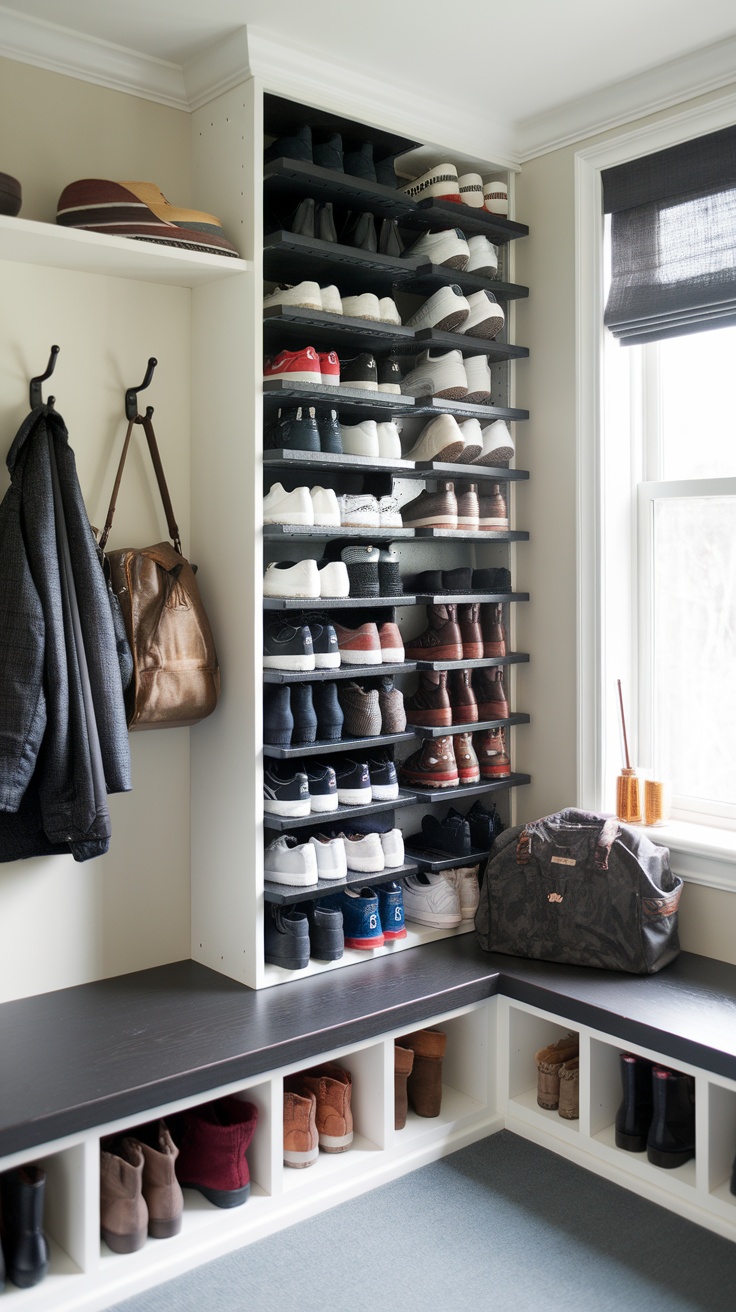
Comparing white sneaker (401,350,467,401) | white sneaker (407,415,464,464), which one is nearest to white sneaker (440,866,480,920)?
white sneaker (407,415,464,464)

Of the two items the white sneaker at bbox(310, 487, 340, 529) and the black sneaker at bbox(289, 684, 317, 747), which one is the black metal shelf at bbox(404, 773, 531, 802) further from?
the white sneaker at bbox(310, 487, 340, 529)

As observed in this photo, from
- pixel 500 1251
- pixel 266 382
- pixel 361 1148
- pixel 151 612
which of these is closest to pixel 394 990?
pixel 361 1148

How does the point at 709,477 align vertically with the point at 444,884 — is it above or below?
above

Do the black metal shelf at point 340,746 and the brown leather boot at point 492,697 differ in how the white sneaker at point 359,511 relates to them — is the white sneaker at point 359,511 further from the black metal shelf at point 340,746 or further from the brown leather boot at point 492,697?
the brown leather boot at point 492,697

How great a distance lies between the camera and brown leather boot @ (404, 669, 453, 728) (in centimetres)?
286

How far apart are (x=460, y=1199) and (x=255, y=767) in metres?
1.03

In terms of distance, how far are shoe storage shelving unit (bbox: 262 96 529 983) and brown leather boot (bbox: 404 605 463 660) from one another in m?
0.04

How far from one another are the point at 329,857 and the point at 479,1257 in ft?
2.95

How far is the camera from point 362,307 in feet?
8.73

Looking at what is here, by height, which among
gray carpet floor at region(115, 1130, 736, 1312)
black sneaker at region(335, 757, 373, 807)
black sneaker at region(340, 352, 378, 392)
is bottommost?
gray carpet floor at region(115, 1130, 736, 1312)

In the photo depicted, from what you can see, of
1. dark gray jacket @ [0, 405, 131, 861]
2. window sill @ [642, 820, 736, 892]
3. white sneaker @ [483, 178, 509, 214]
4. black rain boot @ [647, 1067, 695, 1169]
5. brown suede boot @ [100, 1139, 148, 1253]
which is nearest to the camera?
brown suede boot @ [100, 1139, 148, 1253]

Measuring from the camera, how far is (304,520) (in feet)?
8.28

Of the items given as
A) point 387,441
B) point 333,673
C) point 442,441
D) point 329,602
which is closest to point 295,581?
point 329,602

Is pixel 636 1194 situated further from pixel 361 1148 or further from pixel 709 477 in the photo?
pixel 709 477
